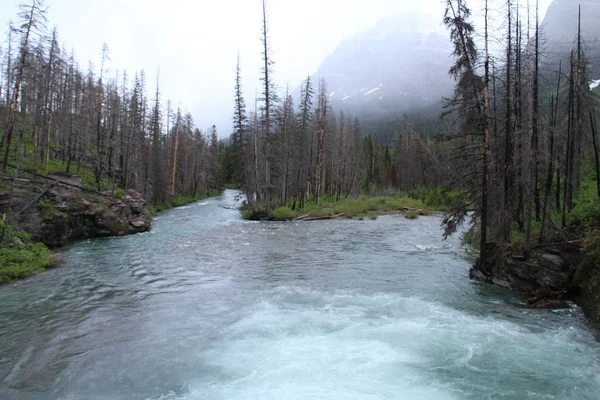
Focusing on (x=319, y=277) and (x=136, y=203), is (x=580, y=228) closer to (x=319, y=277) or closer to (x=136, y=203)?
(x=319, y=277)

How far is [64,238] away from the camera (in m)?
18.1

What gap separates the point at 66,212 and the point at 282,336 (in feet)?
54.1

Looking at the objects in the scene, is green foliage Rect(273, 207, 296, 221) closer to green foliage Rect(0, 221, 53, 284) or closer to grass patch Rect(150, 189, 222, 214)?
grass patch Rect(150, 189, 222, 214)

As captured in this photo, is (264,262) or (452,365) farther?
(264,262)

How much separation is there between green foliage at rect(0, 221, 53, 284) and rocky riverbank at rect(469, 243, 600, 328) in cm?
1534

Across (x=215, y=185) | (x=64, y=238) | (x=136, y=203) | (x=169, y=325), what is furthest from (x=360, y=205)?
(x=215, y=185)

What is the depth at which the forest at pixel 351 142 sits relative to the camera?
11781 mm

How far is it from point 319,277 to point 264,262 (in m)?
3.28

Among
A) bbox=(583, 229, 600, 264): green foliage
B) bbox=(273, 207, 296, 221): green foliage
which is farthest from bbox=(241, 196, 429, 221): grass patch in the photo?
bbox=(583, 229, 600, 264): green foliage

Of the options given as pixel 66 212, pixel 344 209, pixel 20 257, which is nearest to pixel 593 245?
pixel 20 257

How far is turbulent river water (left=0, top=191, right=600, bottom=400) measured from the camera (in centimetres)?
563

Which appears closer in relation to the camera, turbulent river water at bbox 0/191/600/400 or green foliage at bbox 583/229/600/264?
turbulent river water at bbox 0/191/600/400

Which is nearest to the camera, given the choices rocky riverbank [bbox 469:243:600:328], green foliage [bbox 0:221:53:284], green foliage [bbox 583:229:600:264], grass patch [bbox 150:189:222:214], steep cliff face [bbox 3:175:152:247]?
green foliage [bbox 583:229:600:264]

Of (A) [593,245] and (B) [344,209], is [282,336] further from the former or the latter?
(B) [344,209]
